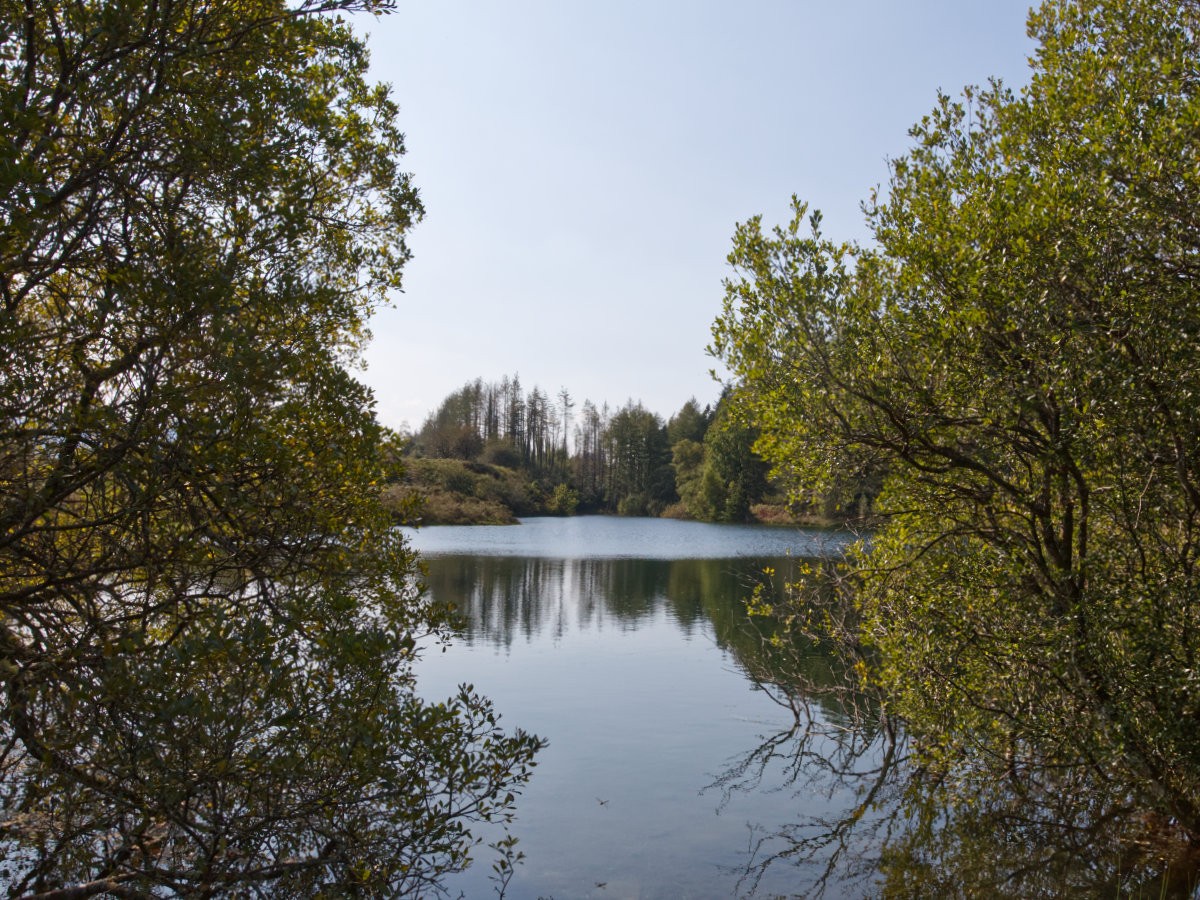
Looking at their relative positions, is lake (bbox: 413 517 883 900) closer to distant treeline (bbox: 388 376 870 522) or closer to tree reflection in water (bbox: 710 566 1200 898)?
tree reflection in water (bbox: 710 566 1200 898)

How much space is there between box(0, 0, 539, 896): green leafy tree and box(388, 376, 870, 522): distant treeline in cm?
5061

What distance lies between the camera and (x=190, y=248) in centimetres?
443

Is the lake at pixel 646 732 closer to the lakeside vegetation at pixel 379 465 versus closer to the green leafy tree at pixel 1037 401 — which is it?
the lakeside vegetation at pixel 379 465

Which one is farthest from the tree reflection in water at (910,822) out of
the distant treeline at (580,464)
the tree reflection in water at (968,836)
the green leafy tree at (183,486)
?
the distant treeline at (580,464)

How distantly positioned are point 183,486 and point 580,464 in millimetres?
90793

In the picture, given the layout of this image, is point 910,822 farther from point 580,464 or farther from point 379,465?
point 580,464

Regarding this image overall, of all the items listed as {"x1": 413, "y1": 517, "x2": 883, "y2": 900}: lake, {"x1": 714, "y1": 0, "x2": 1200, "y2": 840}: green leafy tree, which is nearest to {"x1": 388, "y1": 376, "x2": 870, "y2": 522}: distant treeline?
{"x1": 413, "y1": 517, "x2": 883, "y2": 900}: lake

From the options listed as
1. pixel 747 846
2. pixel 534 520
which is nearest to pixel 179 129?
pixel 747 846

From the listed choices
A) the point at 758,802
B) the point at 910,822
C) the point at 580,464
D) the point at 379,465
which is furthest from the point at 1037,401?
the point at 580,464

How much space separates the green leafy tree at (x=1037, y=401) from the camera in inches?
240

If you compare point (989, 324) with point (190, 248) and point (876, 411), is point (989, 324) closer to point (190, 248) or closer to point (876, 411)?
point (876, 411)

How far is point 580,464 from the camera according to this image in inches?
3752

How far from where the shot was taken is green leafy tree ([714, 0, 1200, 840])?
6086 mm

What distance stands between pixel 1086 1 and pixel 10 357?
8.85 metres
